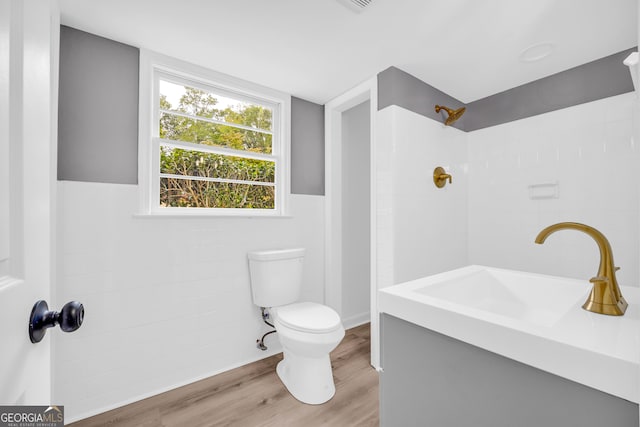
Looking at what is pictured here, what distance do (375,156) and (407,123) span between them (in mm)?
326

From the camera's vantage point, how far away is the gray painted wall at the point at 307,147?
239 centimetres

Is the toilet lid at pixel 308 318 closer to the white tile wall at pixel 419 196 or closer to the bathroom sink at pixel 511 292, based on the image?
the white tile wall at pixel 419 196

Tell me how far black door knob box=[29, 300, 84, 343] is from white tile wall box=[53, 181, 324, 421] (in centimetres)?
121

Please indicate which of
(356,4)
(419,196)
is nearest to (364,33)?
(356,4)

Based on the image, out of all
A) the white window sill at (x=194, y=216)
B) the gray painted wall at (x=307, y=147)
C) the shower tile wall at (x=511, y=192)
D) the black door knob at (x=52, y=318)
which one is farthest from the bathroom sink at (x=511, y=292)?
the gray painted wall at (x=307, y=147)

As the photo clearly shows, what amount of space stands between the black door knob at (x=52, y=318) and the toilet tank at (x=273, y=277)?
1.44 m

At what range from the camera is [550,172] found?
6.85 feet

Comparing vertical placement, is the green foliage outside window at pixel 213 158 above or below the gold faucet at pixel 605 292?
above

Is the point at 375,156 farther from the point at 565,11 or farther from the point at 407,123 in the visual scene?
the point at 565,11

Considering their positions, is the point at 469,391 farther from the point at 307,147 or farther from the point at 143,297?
the point at 307,147

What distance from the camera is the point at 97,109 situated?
1.55 m

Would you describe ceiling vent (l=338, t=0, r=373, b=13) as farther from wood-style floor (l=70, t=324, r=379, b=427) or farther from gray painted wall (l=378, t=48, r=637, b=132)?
wood-style floor (l=70, t=324, r=379, b=427)

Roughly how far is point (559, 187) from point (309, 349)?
2115 millimetres

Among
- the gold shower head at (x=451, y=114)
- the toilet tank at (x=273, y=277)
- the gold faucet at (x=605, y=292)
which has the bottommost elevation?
the toilet tank at (x=273, y=277)
